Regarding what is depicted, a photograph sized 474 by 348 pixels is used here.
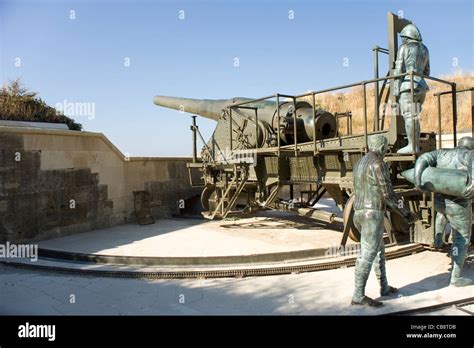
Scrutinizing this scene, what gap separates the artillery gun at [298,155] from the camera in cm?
666

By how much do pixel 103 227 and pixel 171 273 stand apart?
14.4 feet

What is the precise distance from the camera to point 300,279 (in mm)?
5570

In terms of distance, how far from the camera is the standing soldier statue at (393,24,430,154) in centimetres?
614

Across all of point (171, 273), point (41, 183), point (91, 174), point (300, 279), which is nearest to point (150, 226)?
point (91, 174)

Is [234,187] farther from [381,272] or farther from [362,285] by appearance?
[362,285]

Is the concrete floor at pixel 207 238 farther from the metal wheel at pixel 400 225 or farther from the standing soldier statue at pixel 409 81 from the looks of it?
the standing soldier statue at pixel 409 81

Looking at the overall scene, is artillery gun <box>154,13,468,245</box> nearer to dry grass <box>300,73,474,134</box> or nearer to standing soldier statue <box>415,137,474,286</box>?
standing soldier statue <box>415,137,474,286</box>

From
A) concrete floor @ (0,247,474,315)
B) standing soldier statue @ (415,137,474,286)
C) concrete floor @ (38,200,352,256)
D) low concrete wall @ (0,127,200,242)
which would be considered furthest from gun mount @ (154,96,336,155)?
concrete floor @ (0,247,474,315)

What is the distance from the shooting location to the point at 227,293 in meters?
5.03

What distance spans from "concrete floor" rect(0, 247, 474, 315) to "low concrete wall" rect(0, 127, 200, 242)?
6.74ft
